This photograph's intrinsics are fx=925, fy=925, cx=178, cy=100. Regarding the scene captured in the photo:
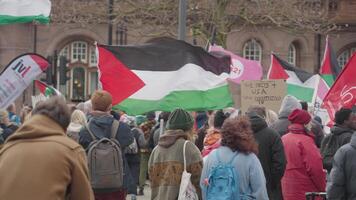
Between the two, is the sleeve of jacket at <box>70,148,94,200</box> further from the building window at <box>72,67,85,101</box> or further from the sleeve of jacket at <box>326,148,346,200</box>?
the building window at <box>72,67,85,101</box>

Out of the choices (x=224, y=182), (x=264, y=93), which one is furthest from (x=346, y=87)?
(x=224, y=182)

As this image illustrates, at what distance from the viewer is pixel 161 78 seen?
12.0 meters

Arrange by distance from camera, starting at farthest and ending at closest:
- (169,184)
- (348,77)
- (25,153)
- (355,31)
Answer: (355,31), (348,77), (169,184), (25,153)

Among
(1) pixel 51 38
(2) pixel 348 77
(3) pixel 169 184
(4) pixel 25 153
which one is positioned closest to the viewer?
(4) pixel 25 153

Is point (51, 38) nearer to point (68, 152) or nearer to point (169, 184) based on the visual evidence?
point (169, 184)

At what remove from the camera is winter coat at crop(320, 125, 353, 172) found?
10602 millimetres

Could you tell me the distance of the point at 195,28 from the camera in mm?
30219

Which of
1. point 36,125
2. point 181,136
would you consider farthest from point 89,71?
point 36,125

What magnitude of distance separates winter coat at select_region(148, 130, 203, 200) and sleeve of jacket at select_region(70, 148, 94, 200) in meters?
3.13

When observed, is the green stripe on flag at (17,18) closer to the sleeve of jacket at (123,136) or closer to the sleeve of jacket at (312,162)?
the sleeve of jacket at (123,136)

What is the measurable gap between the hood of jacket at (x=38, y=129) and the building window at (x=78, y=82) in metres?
34.7

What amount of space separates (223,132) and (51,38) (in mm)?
31938

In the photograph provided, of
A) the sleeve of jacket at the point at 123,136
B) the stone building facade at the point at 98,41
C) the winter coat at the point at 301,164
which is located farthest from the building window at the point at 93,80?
the sleeve of jacket at the point at 123,136

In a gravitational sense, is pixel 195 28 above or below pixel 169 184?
above
